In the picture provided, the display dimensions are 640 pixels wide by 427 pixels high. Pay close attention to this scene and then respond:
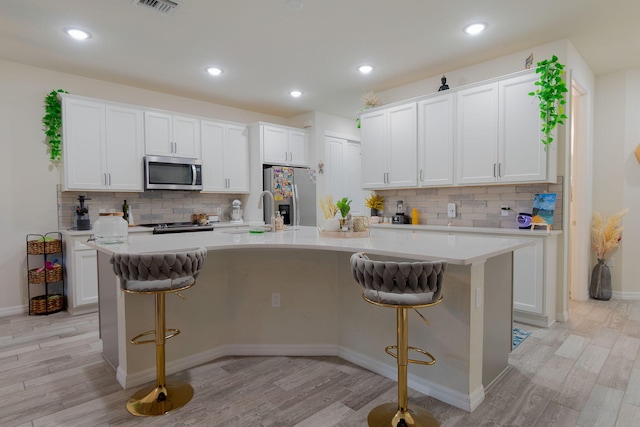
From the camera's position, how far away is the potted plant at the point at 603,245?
4094mm

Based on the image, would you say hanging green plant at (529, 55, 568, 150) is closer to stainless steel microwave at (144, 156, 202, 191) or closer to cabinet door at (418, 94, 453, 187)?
cabinet door at (418, 94, 453, 187)

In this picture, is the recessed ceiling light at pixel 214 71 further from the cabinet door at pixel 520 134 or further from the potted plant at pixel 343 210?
the cabinet door at pixel 520 134

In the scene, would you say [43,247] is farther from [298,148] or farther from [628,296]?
[628,296]

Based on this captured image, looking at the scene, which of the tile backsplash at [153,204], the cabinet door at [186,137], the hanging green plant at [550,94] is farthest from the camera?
the cabinet door at [186,137]

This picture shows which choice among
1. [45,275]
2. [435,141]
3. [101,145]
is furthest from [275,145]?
[45,275]

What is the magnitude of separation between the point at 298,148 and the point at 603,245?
4.35 metres

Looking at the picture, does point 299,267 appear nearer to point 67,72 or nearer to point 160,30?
point 160,30

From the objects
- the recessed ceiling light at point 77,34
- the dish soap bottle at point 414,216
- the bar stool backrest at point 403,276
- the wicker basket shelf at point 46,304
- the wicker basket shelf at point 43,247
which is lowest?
the wicker basket shelf at point 46,304

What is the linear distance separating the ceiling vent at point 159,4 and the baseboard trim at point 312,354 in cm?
266

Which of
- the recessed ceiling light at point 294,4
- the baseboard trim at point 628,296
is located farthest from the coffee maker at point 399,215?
the recessed ceiling light at point 294,4

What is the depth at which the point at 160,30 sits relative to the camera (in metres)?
3.12

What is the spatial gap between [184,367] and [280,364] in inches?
26.9

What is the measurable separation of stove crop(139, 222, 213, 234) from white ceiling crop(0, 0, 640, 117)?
1833 millimetres

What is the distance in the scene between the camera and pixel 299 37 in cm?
→ 332
